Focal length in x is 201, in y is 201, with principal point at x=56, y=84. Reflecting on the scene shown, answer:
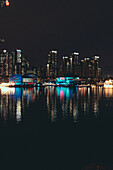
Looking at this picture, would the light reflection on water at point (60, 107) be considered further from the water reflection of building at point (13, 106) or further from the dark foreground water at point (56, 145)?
the dark foreground water at point (56, 145)

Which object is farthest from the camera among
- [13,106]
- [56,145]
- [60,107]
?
[13,106]

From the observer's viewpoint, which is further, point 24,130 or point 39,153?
point 24,130

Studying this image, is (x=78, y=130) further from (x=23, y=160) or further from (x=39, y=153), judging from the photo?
(x=23, y=160)

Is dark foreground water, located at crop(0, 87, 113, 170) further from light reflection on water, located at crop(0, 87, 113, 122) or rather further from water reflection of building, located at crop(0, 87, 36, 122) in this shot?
light reflection on water, located at crop(0, 87, 113, 122)

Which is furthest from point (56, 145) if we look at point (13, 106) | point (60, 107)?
point (13, 106)

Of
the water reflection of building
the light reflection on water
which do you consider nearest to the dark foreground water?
the water reflection of building

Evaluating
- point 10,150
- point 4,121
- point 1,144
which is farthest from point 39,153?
point 4,121

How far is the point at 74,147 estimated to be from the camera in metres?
13.7

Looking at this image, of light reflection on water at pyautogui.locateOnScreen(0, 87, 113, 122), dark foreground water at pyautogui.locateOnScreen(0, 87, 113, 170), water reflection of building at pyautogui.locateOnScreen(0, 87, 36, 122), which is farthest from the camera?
light reflection on water at pyautogui.locateOnScreen(0, 87, 113, 122)

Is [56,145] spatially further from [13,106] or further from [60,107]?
[13,106]

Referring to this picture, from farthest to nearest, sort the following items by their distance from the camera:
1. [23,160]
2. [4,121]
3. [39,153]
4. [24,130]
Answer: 1. [4,121]
2. [24,130]
3. [39,153]
4. [23,160]

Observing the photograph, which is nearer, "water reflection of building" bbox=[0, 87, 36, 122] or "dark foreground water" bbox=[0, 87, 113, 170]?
"dark foreground water" bbox=[0, 87, 113, 170]

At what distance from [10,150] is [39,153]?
6.60ft

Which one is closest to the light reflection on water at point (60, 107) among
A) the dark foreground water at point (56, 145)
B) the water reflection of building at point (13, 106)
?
the water reflection of building at point (13, 106)
